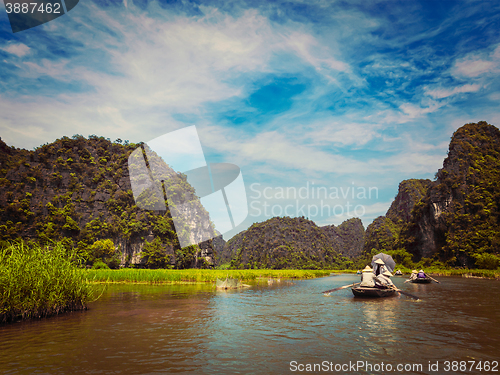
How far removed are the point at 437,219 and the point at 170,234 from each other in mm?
57551

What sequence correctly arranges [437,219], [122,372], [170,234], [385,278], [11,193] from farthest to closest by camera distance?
1. [437,219]
2. [170,234]
3. [11,193]
4. [385,278]
5. [122,372]

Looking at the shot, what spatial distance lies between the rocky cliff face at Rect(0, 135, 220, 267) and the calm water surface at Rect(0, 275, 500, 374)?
1821 inches

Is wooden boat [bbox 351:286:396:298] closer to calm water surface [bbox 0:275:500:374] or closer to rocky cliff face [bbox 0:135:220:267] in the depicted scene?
calm water surface [bbox 0:275:500:374]

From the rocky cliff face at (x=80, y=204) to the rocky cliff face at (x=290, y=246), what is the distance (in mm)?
43241

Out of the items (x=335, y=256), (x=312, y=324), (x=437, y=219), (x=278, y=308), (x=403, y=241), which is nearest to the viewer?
(x=312, y=324)

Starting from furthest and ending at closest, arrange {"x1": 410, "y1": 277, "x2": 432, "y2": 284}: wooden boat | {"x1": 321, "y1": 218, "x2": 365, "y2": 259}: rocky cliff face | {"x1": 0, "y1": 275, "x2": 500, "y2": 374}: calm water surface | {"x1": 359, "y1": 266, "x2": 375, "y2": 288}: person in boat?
1. {"x1": 321, "y1": 218, "x2": 365, "y2": 259}: rocky cliff face
2. {"x1": 410, "y1": 277, "x2": 432, "y2": 284}: wooden boat
3. {"x1": 359, "y1": 266, "x2": 375, "y2": 288}: person in boat
4. {"x1": 0, "y1": 275, "x2": 500, "y2": 374}: calm water surface

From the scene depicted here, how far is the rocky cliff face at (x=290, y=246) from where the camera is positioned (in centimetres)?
10269

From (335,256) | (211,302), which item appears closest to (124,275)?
(211,302)

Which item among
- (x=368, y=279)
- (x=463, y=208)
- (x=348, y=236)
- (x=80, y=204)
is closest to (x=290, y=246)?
(x=348, y=236)

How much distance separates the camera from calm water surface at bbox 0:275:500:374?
5.47 m

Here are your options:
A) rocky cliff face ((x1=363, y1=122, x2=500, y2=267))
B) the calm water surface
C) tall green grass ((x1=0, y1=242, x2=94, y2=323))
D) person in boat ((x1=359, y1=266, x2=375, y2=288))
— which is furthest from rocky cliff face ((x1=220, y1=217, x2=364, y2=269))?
tall green grass ((x1=0, y1=242, x2=94, y2=323))

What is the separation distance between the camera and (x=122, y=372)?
5.01 metres

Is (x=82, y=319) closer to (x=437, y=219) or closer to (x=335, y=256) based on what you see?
(x=437, y=219)

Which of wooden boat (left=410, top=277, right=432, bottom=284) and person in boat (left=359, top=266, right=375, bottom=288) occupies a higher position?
person in boat (left=359, top=266, right=375, bottom=288)
